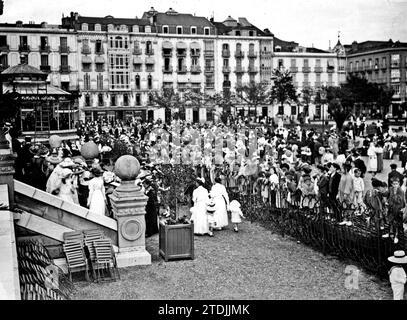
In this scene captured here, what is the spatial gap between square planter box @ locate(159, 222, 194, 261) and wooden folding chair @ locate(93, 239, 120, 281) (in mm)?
1277

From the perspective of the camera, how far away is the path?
9048mm

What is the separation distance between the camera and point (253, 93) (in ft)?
219

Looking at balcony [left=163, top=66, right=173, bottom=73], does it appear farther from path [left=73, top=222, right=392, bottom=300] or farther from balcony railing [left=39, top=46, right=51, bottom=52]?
path [left=73, top=222, right=392, bottom=300]

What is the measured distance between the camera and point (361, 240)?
1023 centimetres

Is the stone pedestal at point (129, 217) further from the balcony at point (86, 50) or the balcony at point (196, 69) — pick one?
the balcony at point (196, 69)

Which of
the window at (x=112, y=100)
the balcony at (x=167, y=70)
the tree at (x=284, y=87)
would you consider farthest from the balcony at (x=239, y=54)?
the window at (x=112, y=100)

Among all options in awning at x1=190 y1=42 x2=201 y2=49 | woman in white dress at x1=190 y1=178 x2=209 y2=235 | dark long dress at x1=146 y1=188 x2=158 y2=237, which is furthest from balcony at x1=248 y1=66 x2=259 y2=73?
dark long dress at x1=146 y1=188 x2=158 y2=237

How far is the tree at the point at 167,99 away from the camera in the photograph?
62875 mm

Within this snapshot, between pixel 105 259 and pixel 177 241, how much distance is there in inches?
69.0

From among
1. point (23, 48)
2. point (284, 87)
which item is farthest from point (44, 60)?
point (284, 87)

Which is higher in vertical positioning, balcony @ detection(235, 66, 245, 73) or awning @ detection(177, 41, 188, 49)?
awning @ detection(177, 41, 188, 49)
